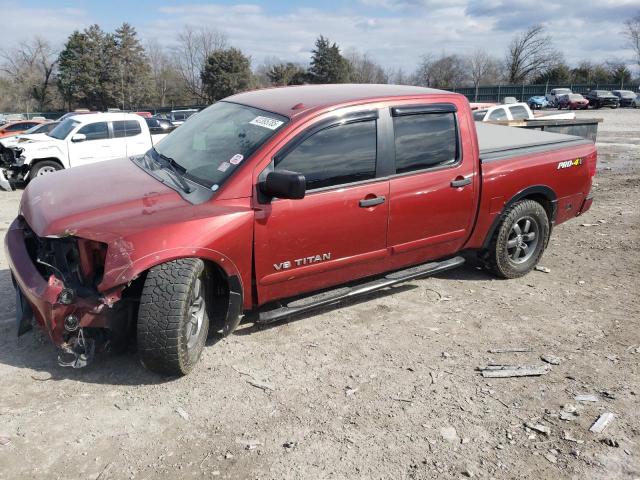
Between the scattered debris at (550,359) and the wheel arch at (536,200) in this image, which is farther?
the wheel arch at (536,200)

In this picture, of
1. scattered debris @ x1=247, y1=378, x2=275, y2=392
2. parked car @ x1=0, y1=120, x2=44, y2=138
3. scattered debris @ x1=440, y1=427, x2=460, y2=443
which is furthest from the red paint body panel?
parked car @ x1=0, y1=120, x2=44, y2=138

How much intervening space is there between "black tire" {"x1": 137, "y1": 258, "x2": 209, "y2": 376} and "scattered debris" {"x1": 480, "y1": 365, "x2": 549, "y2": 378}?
6.80 feet

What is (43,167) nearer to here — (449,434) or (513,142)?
(513,142)

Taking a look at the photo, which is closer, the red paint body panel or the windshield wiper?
the red paint body panel

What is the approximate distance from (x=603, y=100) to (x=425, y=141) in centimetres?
4890

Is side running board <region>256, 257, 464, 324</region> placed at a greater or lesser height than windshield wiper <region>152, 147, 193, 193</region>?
lesser

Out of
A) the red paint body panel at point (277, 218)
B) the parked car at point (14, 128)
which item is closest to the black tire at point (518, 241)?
the red paint body panel at point (277, 218)

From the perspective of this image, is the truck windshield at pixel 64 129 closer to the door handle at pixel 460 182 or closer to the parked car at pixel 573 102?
the door handle at pixel 460 182

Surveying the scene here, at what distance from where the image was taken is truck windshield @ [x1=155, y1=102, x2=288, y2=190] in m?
3.80

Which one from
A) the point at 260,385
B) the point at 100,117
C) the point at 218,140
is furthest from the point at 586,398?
the point at 100,117

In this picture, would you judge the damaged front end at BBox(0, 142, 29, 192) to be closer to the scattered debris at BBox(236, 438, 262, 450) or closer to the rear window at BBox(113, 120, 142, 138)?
the rear window at BBox(113, 120, 142, 138)

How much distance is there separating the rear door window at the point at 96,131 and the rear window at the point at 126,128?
0.62 ft

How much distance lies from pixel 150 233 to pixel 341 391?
62.4 inches

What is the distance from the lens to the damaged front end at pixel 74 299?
3252 millimetres
